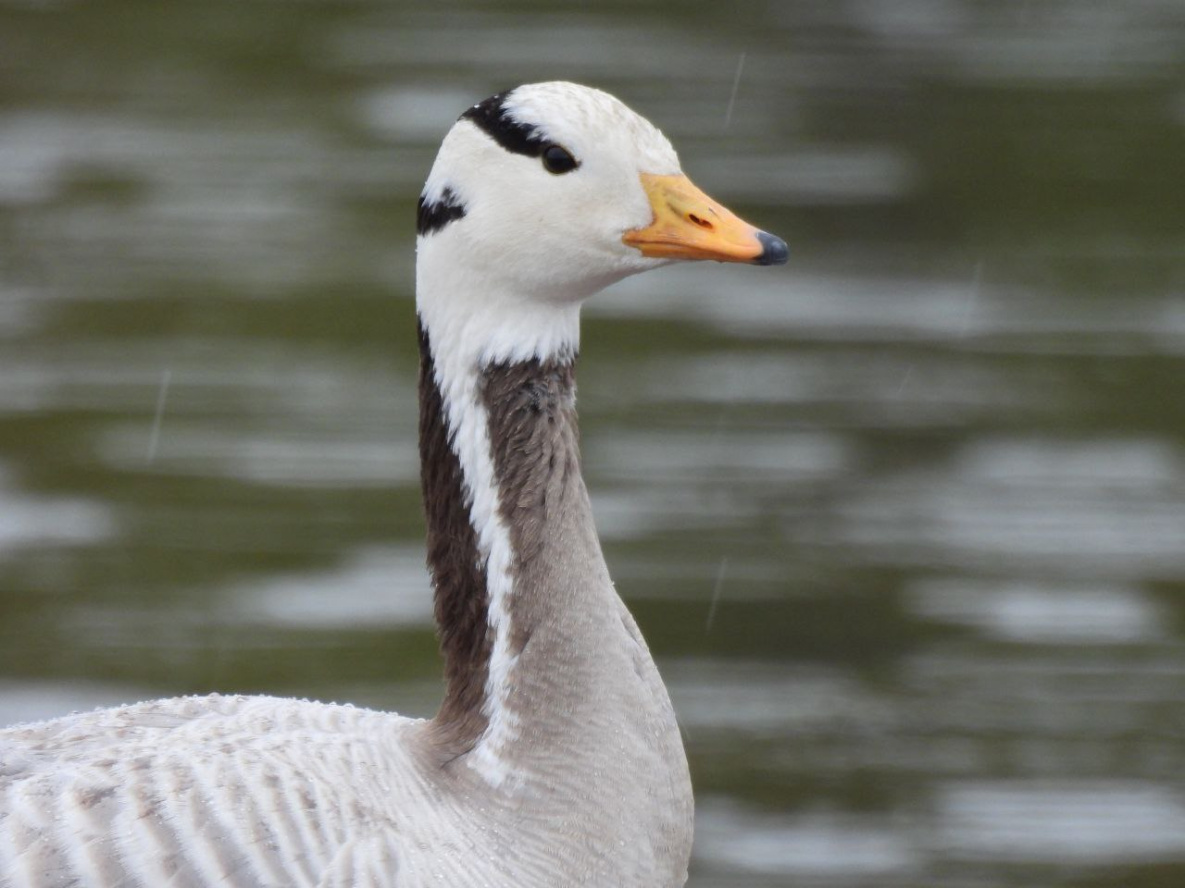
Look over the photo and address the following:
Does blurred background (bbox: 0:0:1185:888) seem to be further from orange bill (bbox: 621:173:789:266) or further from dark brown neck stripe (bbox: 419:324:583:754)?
orange bill (bbox: 621:173:789:266)

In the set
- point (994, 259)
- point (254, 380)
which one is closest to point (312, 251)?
point (254, 380)

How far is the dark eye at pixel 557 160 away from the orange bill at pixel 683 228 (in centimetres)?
16

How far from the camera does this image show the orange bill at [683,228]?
15.0ft

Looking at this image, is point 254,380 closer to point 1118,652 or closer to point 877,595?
A: point 877,595

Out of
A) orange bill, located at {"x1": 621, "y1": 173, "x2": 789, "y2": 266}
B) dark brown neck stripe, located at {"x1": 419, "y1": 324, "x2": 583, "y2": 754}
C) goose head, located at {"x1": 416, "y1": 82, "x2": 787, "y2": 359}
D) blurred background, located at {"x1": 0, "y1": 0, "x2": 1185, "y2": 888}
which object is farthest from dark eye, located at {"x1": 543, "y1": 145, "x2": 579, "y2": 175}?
blurred background, located at {"x1": 0, "y1": 0, "x2": 1185, "y2": 888}

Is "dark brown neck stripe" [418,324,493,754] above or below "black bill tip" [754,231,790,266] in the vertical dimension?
below

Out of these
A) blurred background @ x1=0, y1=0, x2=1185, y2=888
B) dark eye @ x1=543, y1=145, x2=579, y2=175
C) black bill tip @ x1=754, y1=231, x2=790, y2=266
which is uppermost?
dark eye @ x1=543, y1=145, x2=579, y2=175

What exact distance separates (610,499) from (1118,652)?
7.85ft

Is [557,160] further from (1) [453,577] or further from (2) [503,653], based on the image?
(2) [503,653]

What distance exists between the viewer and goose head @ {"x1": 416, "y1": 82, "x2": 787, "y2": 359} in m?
4.57

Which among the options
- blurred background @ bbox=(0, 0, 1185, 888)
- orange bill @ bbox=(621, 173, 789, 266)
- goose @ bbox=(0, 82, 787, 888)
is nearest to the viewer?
goose @ bbox=(0, 82, 787, 888)

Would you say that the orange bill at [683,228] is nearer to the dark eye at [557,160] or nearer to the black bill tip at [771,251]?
the black bill tip at [771,251]

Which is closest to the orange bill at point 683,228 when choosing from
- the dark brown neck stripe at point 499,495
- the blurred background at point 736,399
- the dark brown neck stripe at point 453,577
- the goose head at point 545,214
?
the goose head at point 545,214

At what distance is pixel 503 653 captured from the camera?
4703mm
